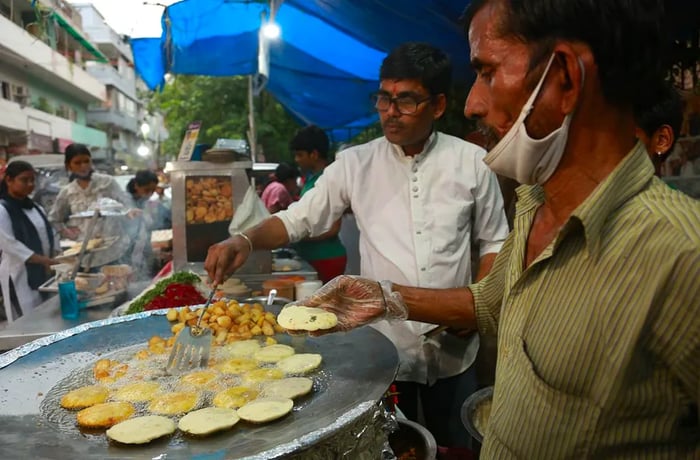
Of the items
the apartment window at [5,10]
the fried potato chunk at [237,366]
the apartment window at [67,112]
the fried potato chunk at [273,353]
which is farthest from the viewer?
the apartment window at [67,112]

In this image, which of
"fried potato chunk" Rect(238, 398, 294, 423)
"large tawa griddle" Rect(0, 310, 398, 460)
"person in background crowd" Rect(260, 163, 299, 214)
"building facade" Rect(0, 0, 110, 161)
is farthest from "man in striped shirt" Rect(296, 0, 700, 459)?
"person in background crowd" Rect(260, 163, 299, 214)

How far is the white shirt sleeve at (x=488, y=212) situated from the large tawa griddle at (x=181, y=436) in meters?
1.06

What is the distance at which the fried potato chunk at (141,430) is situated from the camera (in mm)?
1443

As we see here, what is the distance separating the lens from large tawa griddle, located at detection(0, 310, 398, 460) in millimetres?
1378

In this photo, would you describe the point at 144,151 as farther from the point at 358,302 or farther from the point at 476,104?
the point at 476,104

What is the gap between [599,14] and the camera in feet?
3.48

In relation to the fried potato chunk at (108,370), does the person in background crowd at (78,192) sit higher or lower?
higher

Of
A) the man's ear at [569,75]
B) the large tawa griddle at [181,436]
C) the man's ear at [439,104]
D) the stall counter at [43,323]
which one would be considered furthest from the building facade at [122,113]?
the man's ear at [569,75]

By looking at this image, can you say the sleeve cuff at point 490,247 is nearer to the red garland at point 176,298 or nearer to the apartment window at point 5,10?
the red garland at point 176,298

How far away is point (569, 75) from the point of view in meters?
1.11

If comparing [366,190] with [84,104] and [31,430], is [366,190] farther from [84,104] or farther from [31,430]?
[84,104]

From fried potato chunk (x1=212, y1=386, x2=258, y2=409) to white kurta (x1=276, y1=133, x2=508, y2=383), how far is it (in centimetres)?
111

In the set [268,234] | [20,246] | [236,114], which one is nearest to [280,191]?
[20,246]

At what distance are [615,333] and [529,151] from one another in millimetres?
469
